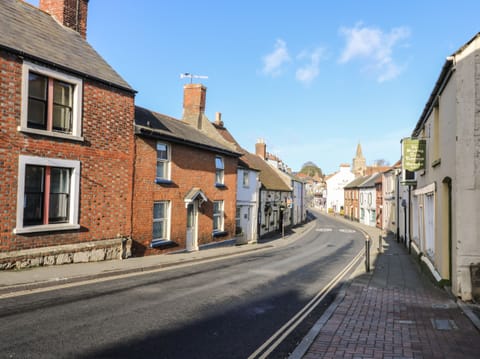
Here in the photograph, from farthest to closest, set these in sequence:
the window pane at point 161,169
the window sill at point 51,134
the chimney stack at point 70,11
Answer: the window pane at point 161,169, the chimney stack at point 70,11, the window sill at point 51,134

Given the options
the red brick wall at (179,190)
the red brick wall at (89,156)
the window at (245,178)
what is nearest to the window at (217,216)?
the red brick wall at (179,190)

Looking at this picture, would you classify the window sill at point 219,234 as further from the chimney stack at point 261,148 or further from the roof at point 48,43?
the chimney stack at point 261,148

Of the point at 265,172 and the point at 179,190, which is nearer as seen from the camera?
the point at 179,190

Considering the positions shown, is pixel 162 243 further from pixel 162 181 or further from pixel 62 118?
pixel 62 118

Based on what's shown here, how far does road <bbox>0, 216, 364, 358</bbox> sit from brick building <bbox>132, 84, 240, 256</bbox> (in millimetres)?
4653

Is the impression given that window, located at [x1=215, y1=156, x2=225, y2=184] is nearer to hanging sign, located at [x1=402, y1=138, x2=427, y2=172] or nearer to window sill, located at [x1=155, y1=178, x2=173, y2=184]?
window sill, located at [x1=155, y1=178, x2=173, y2=184]

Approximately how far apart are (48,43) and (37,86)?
219cm

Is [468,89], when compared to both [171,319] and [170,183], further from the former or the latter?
[170,183]

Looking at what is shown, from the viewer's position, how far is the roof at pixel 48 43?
11.8m

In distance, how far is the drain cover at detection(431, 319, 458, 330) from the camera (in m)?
7.21

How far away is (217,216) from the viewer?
76.0ft

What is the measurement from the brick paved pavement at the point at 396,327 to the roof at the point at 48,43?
11.4 meters

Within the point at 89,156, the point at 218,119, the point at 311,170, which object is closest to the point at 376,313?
the point at 89,156

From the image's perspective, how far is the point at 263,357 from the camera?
5781mm
